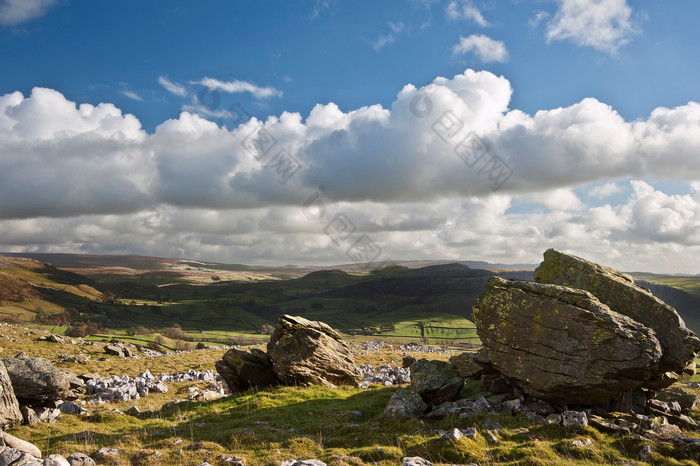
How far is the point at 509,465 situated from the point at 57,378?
2273 cm

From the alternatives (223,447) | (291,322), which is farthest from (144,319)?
(223,447)

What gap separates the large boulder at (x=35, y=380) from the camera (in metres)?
21.0

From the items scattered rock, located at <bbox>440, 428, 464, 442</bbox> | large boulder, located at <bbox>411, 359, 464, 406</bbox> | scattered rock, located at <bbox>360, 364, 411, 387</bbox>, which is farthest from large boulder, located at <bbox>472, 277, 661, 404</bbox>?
scattered rock, located at <bbox>360, 364, 411, 387</bbox>

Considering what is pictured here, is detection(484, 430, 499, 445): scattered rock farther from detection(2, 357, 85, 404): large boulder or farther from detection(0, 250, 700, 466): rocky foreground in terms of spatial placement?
detection(2, 357, 85, 404): large boulder

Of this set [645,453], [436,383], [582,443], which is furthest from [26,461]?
[645,453]

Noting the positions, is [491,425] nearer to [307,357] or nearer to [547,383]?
[547,383]

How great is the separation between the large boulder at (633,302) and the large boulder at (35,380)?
29870 millimetres

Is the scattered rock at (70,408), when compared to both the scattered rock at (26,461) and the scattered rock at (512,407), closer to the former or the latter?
the scattered rock at (26,461)

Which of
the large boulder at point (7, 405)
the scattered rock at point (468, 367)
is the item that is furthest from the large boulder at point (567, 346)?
the large boulder at point (7, 405)

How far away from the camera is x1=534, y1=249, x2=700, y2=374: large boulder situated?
21.5 meters

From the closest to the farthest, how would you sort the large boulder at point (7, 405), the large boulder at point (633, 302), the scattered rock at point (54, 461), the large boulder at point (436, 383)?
the scattered rock at point (54, 461) → the large boulder at point (7, 405) → the large boulder at point (633, 302) → the large boulder at point (436, 383)

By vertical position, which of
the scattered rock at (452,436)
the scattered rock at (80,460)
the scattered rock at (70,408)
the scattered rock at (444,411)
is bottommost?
the scattered rock at (70,408)

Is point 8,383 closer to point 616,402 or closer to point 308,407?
point 308,407

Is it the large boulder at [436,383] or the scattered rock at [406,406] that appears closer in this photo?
the scattered rock at [406,406]
